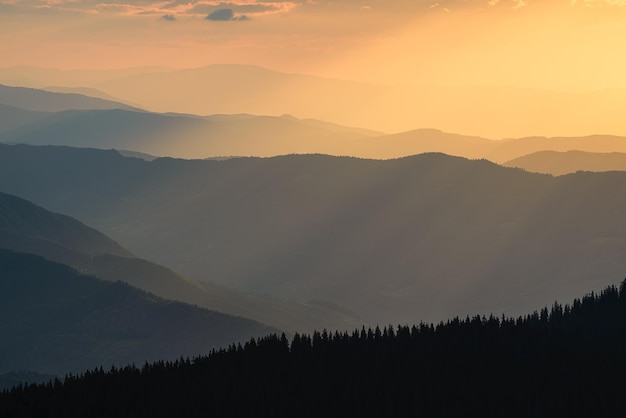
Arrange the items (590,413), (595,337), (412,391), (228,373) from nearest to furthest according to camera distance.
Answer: (590,413), (412,391), (228,373), (595,337)

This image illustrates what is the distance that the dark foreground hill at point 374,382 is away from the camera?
141500mm

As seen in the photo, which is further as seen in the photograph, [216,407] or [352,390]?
[352,390]

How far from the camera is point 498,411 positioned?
142250mm

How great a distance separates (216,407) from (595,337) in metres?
68.9

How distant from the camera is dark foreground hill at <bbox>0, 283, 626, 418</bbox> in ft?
464

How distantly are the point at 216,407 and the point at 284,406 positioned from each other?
8.59m

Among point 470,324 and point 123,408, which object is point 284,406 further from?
point 470,324

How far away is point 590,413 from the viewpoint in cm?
14025

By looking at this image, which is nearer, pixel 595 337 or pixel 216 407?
pixel 216 407

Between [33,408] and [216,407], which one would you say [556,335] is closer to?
[216,407]

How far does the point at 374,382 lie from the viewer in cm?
15350

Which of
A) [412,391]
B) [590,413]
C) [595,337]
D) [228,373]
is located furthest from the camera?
[595,337]

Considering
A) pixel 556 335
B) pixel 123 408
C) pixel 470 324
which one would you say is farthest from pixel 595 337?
pixel 123 408

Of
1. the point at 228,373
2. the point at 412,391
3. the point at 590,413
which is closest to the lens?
the point at 590,413
